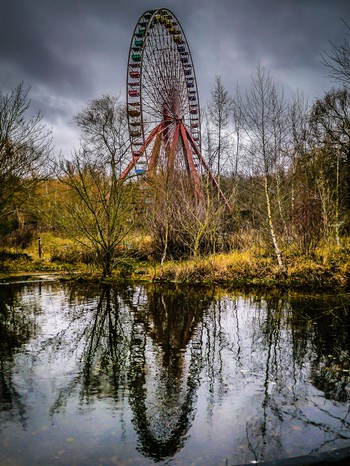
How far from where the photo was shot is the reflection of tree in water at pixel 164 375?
393 cm

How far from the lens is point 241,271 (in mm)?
13484

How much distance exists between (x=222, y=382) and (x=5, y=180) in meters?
12.1

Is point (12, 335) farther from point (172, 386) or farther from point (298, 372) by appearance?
point (298, 372)

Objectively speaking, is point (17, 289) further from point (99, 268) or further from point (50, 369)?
point (50, 369)

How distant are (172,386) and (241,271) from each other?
8.80m

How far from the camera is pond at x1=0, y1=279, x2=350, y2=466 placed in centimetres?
372

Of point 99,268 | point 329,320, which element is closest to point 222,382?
point 329,320

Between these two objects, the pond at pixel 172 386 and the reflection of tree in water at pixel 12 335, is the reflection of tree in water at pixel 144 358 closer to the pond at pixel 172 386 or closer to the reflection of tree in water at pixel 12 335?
the pond at pixel 172 386

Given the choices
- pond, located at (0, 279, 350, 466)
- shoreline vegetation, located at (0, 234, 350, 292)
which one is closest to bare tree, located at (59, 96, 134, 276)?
shoreline vegetation, located at (0, 234, 350, 292)

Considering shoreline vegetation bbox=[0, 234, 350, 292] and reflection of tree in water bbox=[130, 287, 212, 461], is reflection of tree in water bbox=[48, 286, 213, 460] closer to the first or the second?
reflection of tree in water bbox=[130, 287, 212, 461]

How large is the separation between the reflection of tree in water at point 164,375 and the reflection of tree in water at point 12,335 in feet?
4.34

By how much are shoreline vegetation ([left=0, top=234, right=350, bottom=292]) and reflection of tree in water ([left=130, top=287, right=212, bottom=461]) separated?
3.94m

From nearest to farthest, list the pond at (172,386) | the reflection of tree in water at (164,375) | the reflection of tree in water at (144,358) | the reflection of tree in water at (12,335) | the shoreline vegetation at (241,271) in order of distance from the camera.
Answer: the pond at (172,386), the reflection of tree in water at (164,375), the reflection of tree in water at (144,358), the reflection of tree in water at (12,335), the shoreline vegetation at (241,271)

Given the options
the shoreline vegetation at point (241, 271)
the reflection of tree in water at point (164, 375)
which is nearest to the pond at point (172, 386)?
the reflection of tree in water at point (164, 375)
